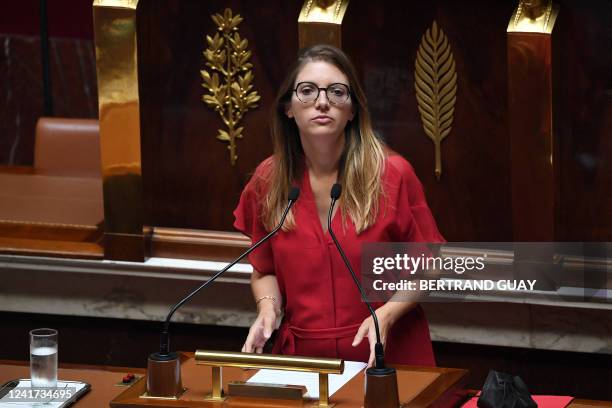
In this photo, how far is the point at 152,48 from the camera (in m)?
4.70

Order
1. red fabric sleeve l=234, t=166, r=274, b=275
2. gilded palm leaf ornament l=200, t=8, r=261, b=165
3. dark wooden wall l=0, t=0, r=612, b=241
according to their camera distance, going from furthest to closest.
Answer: gilded palm leaf ornament l=200, t=8, r=261, b=165 < dark wooden wall l=0, t=0, r=612, b=241 < red fabric sleeve l=234, t=166, r=274, b=275

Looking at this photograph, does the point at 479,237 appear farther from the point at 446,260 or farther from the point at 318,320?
the point at 318,320

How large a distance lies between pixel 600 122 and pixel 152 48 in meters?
1.47

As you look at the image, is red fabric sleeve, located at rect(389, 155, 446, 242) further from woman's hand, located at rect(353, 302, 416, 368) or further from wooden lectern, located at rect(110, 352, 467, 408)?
wooden lectern, located at rect(110, 352, 467, 408)

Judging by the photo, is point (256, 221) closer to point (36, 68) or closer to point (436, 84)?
point (436, 84)

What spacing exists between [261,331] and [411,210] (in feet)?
1.50

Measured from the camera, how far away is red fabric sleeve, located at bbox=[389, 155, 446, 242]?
3.36m

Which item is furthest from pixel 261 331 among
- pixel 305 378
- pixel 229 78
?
pixel 229 78

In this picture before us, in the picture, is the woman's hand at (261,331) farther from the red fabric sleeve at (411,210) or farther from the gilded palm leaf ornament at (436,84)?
the gilded palm leaf ornament at (436,84)

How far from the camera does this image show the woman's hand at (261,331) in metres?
3.26

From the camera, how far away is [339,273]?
3383 mm

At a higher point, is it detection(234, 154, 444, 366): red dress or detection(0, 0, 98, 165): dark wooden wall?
detection(0, 0, 98, 165): dark wooden wall

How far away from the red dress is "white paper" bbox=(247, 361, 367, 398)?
24 cm

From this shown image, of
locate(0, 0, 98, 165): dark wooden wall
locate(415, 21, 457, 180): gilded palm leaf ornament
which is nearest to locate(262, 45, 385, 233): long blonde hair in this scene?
locate(415, 21, 457, 180): gilded palm leaf ornament
